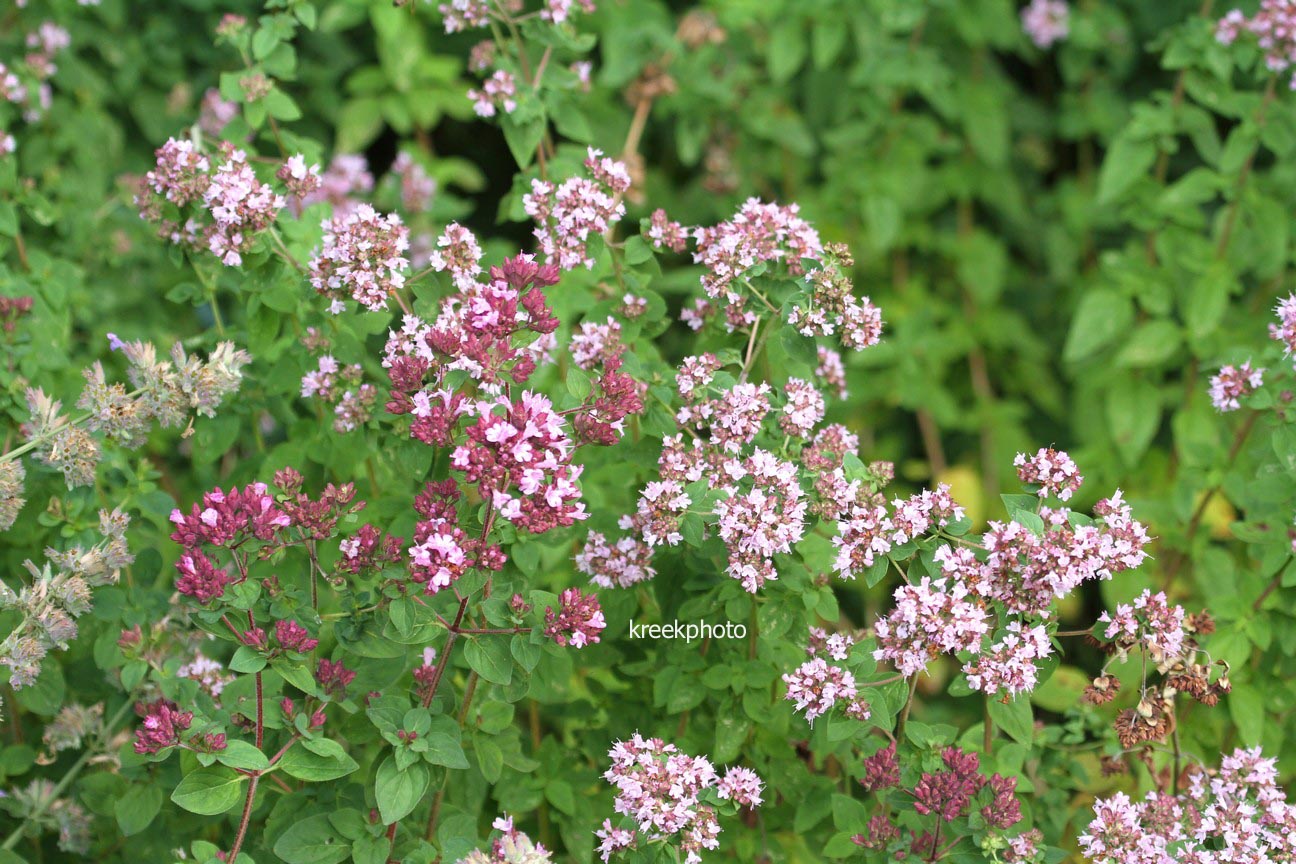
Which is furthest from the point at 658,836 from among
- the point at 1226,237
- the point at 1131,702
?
the point at 1226,237

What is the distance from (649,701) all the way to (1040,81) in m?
3.74

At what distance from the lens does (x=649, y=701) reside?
2639 mm

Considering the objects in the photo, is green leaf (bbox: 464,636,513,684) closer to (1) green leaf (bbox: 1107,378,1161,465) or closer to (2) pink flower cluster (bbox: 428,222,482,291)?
(2) pink flower cluster (bbox: 428,222,482,291)

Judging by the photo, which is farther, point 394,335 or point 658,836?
point 394,335

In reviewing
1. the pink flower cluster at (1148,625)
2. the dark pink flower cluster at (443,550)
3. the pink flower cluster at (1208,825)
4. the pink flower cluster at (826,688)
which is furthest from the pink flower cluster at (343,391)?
the pink flower cluster at (1208,825)

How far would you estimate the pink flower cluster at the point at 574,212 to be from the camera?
2377 mm

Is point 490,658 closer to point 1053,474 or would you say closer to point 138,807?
point 138,807

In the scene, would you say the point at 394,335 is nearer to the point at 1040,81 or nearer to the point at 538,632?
the point at 538,632

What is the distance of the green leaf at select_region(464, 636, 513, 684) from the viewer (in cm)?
205

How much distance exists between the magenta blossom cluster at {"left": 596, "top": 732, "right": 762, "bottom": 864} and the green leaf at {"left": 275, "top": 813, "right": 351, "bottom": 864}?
436 millimetres

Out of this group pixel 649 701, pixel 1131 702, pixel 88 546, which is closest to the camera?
pixel 88 546

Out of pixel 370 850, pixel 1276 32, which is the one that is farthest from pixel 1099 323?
pixel 370 850

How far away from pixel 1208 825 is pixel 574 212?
5.02 ft

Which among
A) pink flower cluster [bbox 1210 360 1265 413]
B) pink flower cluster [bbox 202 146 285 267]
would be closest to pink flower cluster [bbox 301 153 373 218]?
pink flower cluster [bbox 202 146 285 267]
